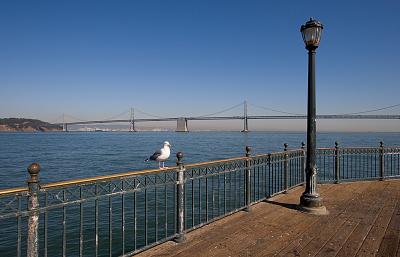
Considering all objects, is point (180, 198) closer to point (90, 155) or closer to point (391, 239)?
point (391, 239)

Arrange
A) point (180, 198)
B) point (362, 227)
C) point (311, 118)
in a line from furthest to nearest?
1. point (311, 118)
2. point (362, 227)
3. point (180, 198)

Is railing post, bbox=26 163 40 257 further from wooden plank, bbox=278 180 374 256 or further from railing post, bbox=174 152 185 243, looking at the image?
wooden plank, bbox=278 180 374 256

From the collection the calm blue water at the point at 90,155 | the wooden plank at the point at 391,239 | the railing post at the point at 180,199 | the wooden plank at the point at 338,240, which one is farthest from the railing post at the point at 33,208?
the calm blue water at the point at 90,155

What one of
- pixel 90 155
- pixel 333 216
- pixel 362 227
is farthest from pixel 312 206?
pixel 90 155

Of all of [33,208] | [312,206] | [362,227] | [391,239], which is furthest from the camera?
[312,206]

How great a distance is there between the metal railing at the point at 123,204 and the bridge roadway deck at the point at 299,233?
351mm

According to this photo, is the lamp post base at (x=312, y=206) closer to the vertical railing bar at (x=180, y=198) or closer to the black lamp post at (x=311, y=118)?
the black lamp post at (x=311, y=118)

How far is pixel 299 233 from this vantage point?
5578 millimetres

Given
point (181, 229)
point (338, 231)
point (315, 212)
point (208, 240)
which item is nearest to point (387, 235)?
point (338, 231)

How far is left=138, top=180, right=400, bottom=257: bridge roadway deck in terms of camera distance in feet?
15.8

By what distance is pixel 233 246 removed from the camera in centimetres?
500

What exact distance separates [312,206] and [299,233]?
1.52 m

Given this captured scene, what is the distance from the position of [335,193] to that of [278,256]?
4859 millimetres

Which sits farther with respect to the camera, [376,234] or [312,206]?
→ [312,206]
